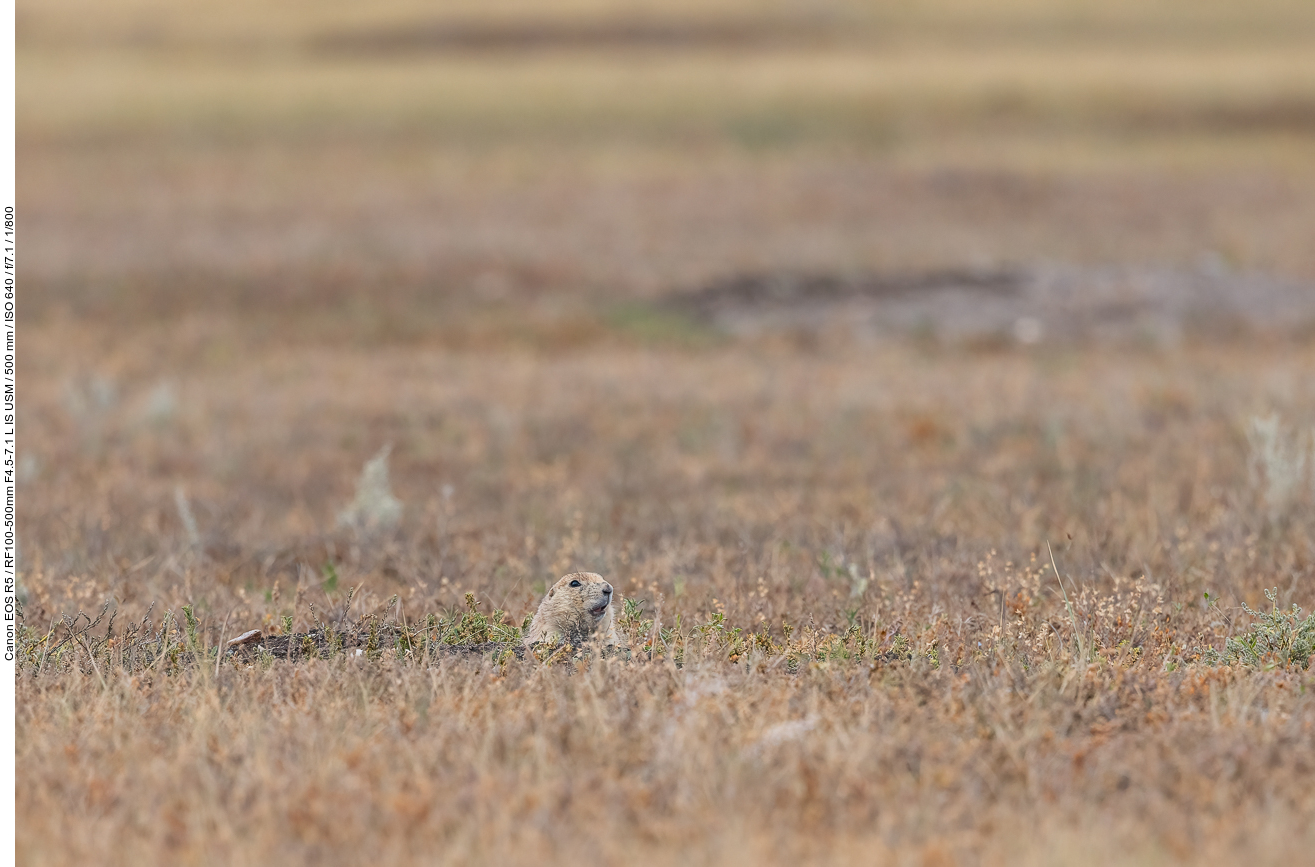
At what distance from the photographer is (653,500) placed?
9.05m

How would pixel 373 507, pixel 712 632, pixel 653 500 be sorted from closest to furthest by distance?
1. pixel 712 632
2. pixel 373 507
3. pixel 653 500

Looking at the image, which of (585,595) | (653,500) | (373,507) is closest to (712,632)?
(585,595)

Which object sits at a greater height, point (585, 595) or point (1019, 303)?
point (585, 595)

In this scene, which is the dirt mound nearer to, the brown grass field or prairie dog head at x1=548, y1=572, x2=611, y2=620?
the brown grass field

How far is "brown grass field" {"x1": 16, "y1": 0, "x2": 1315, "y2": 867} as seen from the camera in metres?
3.73

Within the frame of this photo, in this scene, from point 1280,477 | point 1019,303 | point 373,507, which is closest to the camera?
point 1280,477

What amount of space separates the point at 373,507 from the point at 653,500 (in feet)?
5.90

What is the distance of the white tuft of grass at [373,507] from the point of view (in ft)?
25.9

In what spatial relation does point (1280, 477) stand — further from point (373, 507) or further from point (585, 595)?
point (373, 507)

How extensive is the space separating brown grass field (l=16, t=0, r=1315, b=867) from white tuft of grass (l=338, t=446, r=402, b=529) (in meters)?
0.17

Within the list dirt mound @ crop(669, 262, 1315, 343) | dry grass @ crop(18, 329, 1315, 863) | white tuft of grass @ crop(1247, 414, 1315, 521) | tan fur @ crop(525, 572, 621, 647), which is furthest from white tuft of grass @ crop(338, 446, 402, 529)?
dirt mound @ crop(669, 262, 1315, 343)

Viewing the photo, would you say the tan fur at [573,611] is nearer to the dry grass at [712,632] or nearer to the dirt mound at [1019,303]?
the dry grass at [712,632]

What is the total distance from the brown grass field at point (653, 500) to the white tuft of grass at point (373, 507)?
0.17 m

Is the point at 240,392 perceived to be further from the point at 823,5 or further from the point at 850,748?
the point at 823,5
